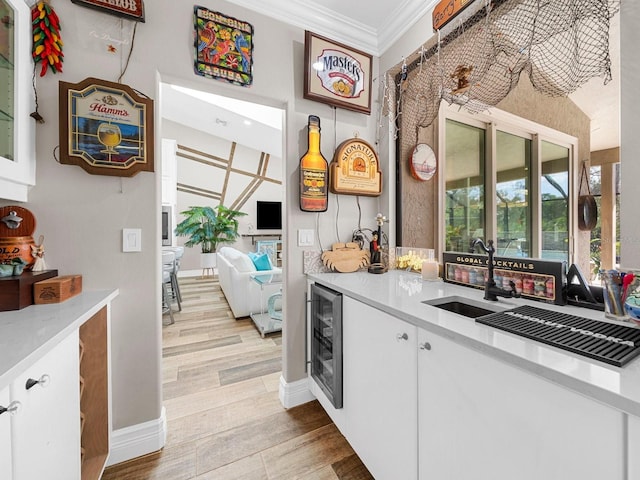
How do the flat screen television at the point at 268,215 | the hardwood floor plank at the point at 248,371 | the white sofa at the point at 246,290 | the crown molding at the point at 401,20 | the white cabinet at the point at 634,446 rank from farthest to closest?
the flat screen television at the point at 268,215 → the white sofa at the point at 246,290 → the hardwood floor plank at the point at 248,371 → the crown molding at the point at 401,20 → the white cabinet at the point at 634,446

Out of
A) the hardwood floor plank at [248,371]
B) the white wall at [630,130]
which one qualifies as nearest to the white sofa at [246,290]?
the hardwood floor plank at [248,371]

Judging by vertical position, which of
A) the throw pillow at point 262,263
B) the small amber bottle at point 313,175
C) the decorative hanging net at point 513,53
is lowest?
the throw pillow at point 262,263

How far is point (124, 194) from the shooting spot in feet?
4.60

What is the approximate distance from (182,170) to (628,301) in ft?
24.6

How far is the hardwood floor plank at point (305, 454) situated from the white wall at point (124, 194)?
0.70m

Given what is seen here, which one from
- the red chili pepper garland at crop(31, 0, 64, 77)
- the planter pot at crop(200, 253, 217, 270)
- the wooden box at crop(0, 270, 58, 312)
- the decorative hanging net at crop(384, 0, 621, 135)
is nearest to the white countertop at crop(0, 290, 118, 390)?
the wooden box at crop(0, 270, 58, 312)

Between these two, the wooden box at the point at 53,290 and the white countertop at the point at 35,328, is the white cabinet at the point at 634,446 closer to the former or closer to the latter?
the white countertop at the point at 35,328

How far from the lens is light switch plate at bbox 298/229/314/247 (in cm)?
183

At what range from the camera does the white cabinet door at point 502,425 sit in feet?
1.78

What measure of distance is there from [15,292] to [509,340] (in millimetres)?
1705

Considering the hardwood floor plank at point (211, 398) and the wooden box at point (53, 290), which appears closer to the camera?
the wooden box at point (53, 290)

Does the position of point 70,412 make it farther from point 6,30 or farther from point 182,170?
point 182,170

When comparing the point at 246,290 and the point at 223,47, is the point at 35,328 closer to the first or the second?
the point at 223,47

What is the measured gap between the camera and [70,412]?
0.93 meters
